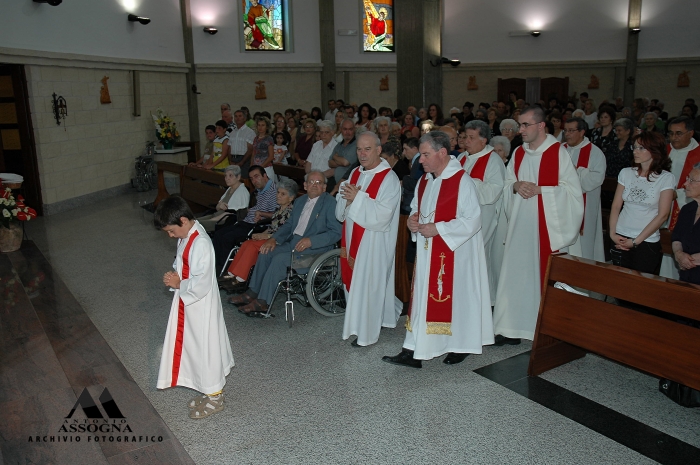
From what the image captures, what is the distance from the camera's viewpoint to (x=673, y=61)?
16359 mm

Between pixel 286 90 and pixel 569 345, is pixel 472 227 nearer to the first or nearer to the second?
pixel 569 345

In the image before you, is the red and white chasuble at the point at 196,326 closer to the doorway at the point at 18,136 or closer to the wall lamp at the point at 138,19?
the doorway at the point at 18,136

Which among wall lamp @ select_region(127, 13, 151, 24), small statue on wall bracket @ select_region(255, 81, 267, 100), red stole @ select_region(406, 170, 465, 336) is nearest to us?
red stole @ select_region(406, 170, 465, 336)

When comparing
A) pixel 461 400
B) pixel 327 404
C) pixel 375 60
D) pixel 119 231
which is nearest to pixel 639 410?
pixel 461 400

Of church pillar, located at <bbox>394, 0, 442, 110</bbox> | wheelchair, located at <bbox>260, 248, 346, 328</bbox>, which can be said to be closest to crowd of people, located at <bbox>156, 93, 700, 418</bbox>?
wheelchair, located at <bbox>260, 248, 346, 328</bbox>

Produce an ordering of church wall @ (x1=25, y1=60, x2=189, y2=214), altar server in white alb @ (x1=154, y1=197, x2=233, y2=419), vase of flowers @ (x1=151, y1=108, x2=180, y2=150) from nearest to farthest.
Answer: altar server in white alb @ (x1=154, y1=197, x2=233, y2=419), church wall @ (x1=25, y1=60, x2=189, y2=214), vase of flowers @ (x1=151, y1=108, x2=180, y2=150)

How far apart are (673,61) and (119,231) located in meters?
14.9

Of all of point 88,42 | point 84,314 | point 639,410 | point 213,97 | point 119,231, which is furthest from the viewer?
point 213,97

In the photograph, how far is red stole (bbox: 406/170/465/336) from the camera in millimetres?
4094

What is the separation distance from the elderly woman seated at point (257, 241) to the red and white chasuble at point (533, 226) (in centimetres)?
200

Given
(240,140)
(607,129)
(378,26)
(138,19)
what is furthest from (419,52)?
A: (378,26)

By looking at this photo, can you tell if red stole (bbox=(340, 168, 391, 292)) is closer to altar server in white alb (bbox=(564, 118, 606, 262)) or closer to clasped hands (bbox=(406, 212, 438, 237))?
clasped hands (bbox=(406, 212, 438, 237))

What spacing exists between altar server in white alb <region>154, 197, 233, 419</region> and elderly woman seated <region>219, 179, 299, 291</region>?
71.6 inches

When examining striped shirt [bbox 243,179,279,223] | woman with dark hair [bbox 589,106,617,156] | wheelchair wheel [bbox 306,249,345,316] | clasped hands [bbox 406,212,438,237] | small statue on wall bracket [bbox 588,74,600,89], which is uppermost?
small statue on wall bracket [bbox 588,74,600,89]
